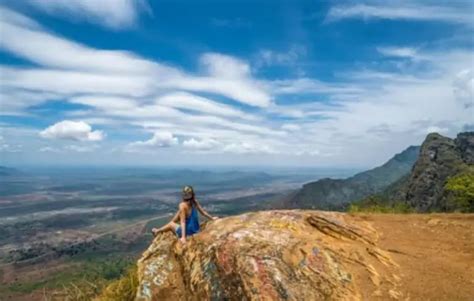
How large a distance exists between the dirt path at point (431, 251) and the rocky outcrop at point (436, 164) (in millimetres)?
60835

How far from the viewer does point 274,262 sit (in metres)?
10.1

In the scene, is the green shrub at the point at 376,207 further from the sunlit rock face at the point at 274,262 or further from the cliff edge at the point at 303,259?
the sunlit rock face at the point at 274,262

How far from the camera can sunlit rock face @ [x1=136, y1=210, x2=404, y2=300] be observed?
9.59 m

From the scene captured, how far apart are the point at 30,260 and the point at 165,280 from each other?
162 meters

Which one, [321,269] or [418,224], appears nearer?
[321,269]

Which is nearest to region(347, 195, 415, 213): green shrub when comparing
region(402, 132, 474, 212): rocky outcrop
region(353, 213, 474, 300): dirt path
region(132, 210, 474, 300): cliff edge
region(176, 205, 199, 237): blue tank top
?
region(353, 213, 474, 300): dirt path

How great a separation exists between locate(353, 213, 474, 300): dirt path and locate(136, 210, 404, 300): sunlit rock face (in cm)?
38

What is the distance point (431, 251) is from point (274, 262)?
440 centimetres

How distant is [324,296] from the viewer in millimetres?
9414

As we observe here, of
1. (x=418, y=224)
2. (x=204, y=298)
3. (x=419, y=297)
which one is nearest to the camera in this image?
(x=419, y=297)

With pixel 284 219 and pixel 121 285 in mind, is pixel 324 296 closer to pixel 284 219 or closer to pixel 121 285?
pixel 284 219

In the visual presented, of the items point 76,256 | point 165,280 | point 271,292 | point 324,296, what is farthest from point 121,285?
point 76,256

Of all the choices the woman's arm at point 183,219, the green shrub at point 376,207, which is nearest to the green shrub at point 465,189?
the green shrub at point 376,207

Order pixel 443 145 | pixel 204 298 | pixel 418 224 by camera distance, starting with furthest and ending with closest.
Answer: pixel 443 145, pixel 418 224, pixel 204 298
